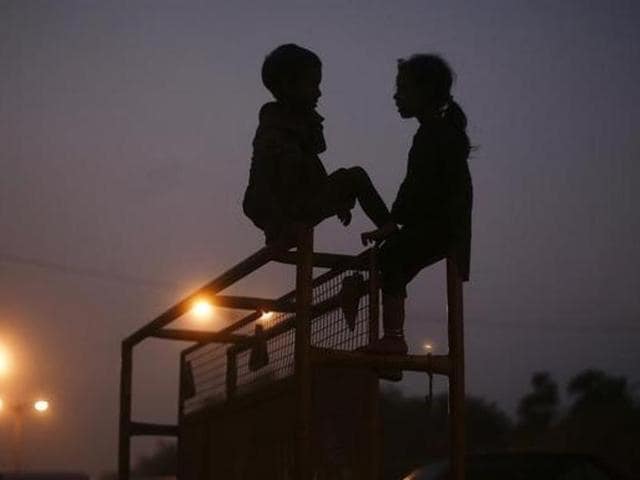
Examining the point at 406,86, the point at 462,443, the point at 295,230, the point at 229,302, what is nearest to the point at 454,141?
the point at 406,86

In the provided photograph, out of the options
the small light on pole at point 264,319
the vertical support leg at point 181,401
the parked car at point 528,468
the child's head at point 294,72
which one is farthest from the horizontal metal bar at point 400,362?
the parked car at point 528,468

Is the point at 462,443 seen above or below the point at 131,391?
A: below

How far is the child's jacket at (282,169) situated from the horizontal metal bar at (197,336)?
5.37ft

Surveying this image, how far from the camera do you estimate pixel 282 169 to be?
4.18 m

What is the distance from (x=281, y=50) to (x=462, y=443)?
1.62m

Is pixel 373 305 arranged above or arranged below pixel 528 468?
above

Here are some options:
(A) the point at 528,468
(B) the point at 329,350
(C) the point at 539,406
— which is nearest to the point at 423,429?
(C) the point at 539,406

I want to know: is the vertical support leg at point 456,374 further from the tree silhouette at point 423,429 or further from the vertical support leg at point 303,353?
the tree silhouette at point 423,429

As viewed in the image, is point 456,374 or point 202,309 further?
point 202,309

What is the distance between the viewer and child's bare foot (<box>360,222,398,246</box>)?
4086mm

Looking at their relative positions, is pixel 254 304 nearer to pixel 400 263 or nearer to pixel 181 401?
pixel 400 263

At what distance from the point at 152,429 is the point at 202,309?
3.75 ft

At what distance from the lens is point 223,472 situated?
546cm

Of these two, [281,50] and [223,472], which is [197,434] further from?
[281,50]
